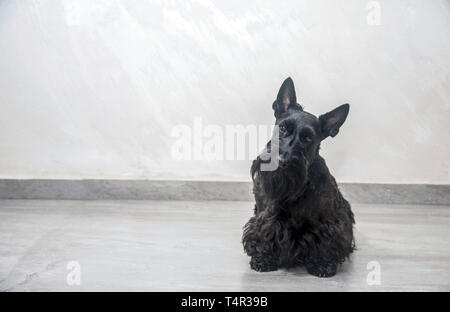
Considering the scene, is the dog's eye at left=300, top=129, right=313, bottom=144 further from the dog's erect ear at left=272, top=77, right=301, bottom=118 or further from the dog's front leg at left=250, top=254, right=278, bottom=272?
the dog's front leg at left=250, top=254, right=278, bottom=272

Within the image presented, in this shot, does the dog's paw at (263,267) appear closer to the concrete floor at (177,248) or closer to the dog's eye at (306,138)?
the concrete floor at (177,248)

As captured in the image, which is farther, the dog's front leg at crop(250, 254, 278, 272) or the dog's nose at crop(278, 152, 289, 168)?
the dog's front leg at crop(250, 254, 278, 272)

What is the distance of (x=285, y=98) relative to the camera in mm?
2035

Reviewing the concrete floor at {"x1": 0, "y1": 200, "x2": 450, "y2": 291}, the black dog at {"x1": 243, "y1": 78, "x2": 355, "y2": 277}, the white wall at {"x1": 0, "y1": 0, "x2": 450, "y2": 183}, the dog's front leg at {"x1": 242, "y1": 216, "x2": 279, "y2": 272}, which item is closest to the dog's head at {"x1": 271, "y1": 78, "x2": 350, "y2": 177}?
the black dog at {"x1": 243, "y1": 78, "x2": 355, "y2": 277}

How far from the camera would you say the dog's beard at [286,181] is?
6.11 ft

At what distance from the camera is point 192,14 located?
300cm

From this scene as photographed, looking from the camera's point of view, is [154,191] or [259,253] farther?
[154,191]

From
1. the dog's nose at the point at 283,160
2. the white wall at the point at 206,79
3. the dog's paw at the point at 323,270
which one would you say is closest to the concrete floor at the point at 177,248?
the dog's paw at the point at 323,270

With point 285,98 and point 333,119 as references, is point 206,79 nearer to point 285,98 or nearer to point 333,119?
point 285,98

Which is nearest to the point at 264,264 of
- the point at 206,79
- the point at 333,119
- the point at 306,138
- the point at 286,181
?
the point at 286,181

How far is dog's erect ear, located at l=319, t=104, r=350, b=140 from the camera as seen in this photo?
198 cm

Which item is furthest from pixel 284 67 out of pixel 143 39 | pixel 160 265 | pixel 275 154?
pixel 160 265

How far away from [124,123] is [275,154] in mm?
1444

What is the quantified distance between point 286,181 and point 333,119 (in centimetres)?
32
